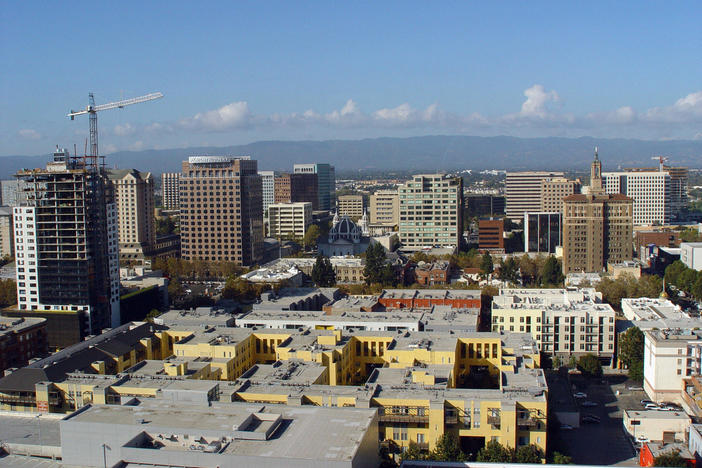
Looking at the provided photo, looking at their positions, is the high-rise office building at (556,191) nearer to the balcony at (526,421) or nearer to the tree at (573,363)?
the tree at (573,363)

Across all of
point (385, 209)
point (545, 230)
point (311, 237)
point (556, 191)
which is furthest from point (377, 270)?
point (385, 209)

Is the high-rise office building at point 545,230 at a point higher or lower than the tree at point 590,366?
higher

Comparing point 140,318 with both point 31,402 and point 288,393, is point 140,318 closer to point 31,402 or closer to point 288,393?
point 31,402

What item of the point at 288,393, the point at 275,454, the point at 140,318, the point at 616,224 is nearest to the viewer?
the point at 275,454

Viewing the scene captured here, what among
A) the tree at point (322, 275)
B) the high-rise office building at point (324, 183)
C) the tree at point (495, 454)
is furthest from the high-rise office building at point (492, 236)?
the tree at point (495, 454)

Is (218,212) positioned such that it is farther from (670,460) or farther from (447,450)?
(670,460)

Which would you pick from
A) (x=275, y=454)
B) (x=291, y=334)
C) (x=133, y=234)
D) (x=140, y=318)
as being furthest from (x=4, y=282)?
(x=275, y=454)

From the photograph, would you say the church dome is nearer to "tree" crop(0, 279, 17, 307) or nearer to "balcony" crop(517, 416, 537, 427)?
"tree" crop(0, 279, 17, 307)
